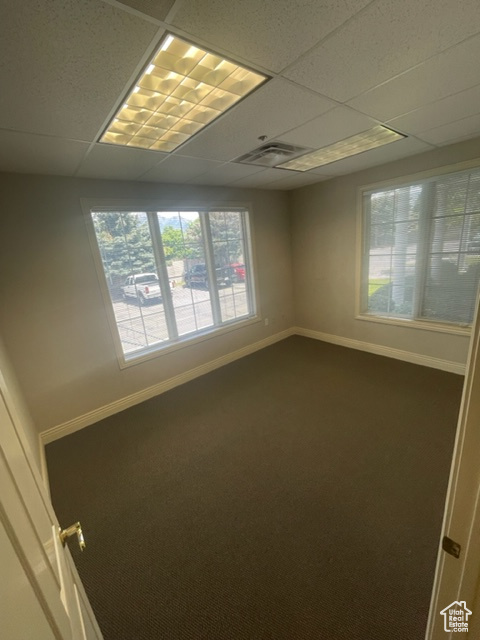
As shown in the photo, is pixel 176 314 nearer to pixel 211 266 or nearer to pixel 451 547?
pixel 211 266

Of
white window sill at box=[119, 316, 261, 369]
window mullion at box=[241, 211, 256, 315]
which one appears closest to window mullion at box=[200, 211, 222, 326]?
white window sill at box=[119, 316, 261, 369]

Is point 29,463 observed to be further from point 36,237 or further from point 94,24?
point 36,237

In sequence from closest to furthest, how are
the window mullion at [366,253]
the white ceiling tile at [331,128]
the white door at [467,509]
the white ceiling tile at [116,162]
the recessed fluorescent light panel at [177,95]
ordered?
1. the white door at [467,509]
2. the recessed fluorescent light panel at [177,95]
3. the white ceiling tile at [331,128]
4. the white ceiling tile at [116,162]
5. the window mullion at [366,253]

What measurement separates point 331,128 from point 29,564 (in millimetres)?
2558

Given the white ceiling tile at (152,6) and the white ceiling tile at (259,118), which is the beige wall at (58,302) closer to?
the white ceiling tile at (259,118)

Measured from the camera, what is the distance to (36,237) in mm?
2281

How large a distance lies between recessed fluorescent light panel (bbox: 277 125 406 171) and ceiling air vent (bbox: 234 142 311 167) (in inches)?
5.9

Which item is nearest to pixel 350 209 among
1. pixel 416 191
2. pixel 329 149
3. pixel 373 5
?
pixel 416 191

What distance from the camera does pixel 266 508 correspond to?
67.1 inches

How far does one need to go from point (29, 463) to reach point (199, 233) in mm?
3058

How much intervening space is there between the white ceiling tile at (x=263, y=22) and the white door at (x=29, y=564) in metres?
1.39

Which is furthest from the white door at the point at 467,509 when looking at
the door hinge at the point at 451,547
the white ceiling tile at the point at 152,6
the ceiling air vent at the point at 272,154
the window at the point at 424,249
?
the window at the point at 424,249

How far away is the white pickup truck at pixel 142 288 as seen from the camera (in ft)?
9.53

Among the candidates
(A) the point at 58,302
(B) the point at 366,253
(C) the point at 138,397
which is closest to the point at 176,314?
(C) the point at 138,397
